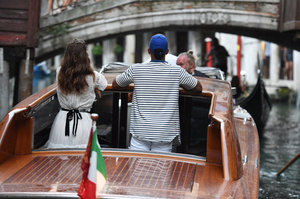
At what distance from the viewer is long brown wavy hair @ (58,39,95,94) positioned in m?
2.60

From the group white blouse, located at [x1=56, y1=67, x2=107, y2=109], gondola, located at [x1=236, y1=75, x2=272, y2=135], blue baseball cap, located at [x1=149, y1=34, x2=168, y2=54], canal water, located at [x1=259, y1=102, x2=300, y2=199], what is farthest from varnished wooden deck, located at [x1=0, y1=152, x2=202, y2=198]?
gondola, located at [x1=236, y1=75, x2=272, y2=135]

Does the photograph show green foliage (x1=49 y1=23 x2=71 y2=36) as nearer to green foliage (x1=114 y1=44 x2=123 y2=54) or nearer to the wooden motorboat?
the wooden motorboat

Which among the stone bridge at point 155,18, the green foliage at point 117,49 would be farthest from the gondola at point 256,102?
the green foliage at point 117,49

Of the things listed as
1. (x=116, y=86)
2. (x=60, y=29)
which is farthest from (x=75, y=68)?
(x=60, y=29)

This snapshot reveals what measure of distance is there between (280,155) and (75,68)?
4.30m

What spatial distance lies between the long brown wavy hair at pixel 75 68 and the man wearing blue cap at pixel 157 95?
216 millimetres

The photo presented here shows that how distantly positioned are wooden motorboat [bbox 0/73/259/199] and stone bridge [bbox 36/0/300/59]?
4501 mm

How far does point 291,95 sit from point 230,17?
6060 millimetres

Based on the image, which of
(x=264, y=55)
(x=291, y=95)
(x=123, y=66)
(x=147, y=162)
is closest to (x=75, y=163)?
(x=147, y=162)

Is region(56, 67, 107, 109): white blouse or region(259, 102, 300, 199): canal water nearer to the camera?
region(56, 67, 107, 109): white blouse

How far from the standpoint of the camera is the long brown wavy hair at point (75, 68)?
2.60 metres

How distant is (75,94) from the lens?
2.64 m

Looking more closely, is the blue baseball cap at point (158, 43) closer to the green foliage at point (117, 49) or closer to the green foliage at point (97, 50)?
the green foliage at point (117, 49)

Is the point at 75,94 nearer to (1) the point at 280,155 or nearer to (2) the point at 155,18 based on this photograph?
(1) the point at 280,155
